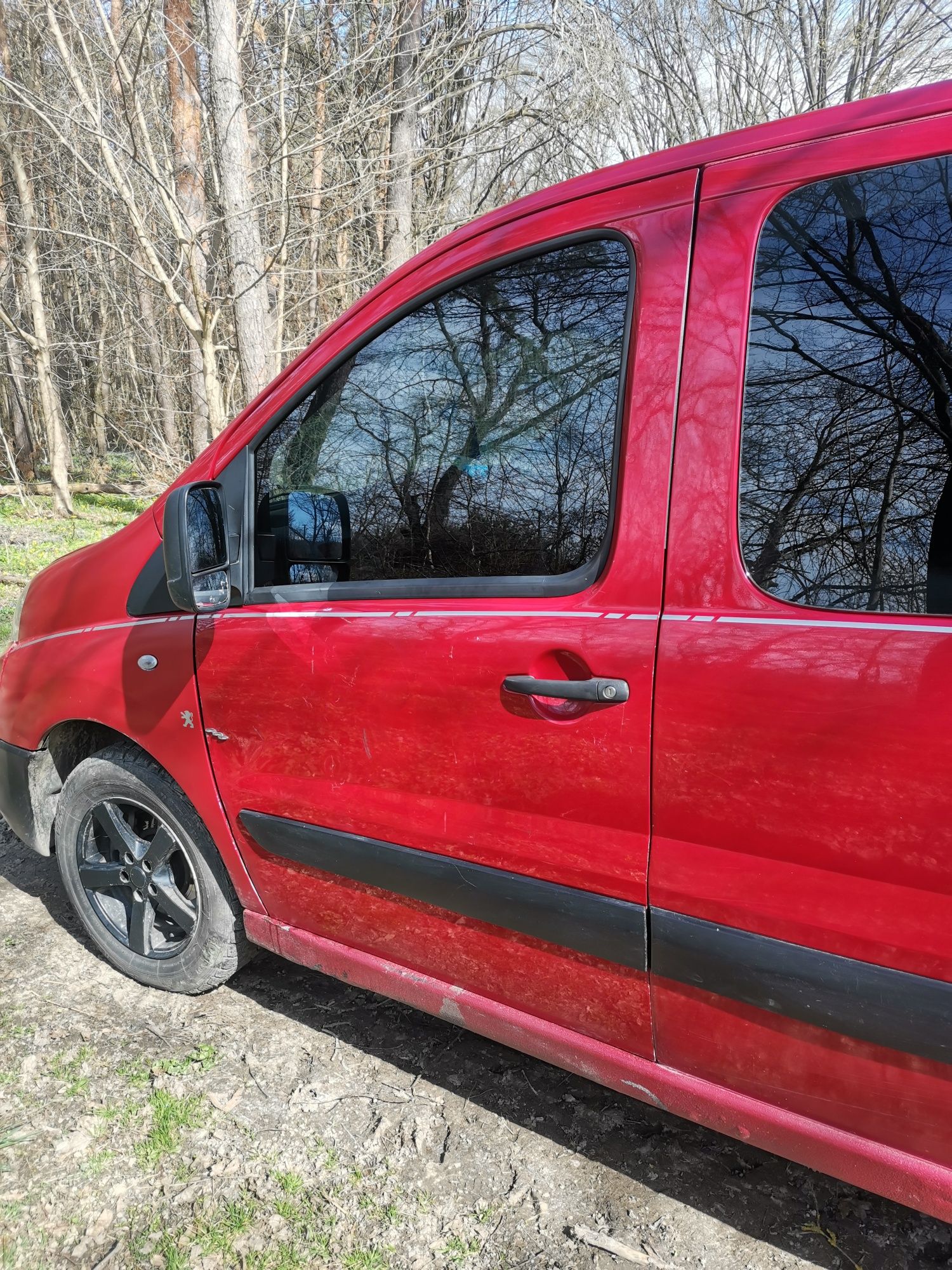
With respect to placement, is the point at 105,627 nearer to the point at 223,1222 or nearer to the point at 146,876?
the point at 146,876

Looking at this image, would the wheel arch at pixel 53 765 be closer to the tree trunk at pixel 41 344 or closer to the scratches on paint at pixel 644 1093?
the scratches on paint at pixel 644 1093

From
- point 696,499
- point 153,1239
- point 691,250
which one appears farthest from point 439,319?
point 153,1239

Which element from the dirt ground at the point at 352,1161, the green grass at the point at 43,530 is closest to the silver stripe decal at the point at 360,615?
the dirt ground at the point at 352,1161

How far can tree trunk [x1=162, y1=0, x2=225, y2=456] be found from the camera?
7.15 metres

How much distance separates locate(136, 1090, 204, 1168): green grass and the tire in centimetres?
36

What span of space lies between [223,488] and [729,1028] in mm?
1656

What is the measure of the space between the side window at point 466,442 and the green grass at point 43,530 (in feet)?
16.8

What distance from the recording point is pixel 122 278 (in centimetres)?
1234

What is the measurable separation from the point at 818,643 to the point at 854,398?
400 mm

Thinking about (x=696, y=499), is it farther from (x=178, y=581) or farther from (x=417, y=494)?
(x=178, y=581)

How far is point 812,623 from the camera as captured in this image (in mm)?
1377

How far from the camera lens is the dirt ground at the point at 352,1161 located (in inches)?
71.5

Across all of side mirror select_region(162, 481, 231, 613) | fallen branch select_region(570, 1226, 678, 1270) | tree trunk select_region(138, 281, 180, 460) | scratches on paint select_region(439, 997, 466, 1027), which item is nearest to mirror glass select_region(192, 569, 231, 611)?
side mirror select_region(162, 481, 231, 613)

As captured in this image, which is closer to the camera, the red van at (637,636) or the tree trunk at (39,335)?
the red van at (637,636)
